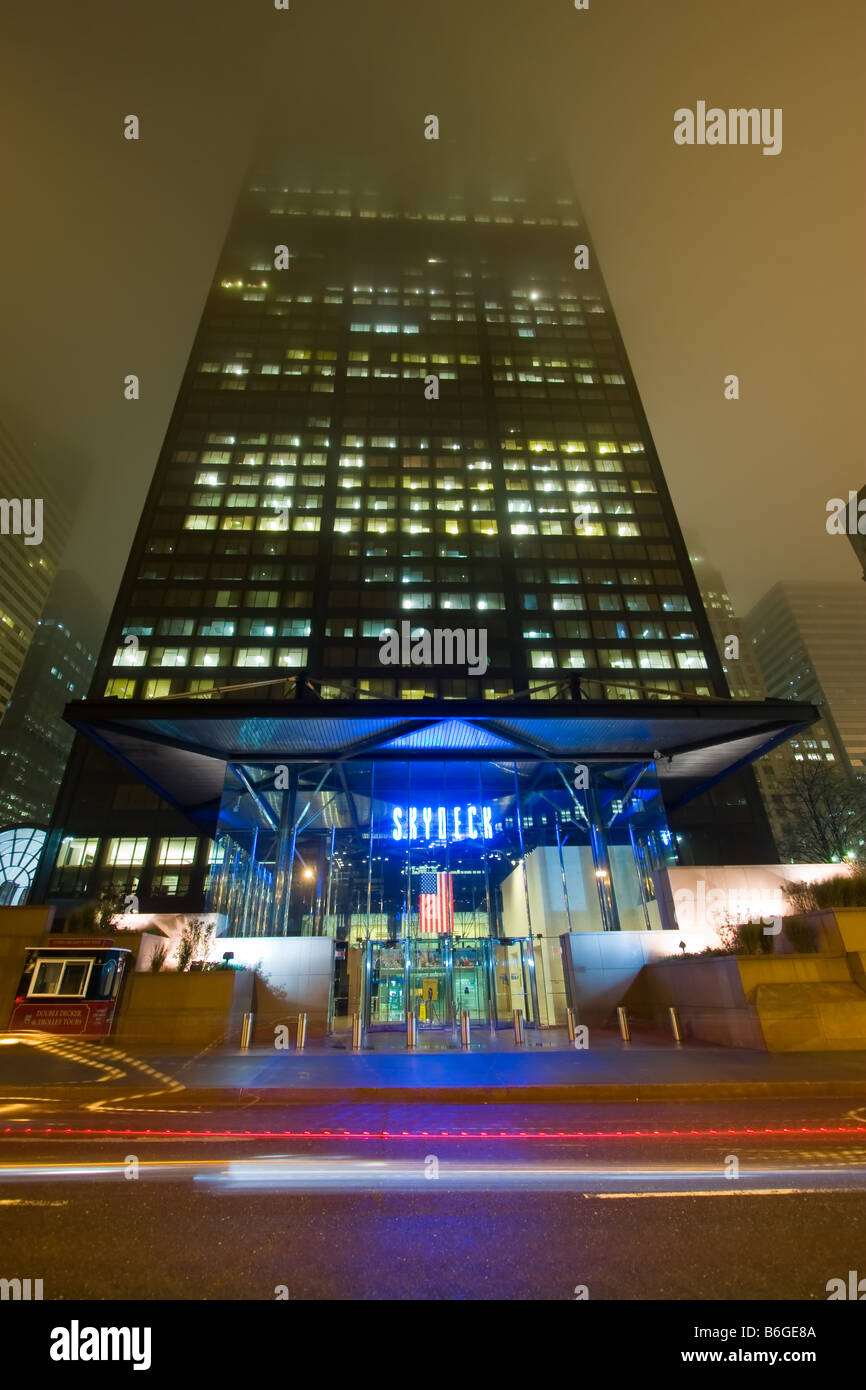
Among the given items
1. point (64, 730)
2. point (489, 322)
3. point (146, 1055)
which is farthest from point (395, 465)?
point (64, 730)

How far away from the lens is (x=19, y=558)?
136 m

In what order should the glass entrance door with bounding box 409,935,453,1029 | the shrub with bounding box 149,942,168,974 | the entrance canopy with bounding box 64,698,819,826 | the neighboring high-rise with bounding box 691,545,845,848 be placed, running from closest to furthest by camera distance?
the shrub with bounding box 149,942,168,974
the glass entrance door with bounding box 409,935,453,1029
the entrance canopy with bounding box 64,698,819,826
the neighboring high-rise with bounding box 691,545,845,848

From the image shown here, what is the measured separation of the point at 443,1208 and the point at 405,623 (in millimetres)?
53445

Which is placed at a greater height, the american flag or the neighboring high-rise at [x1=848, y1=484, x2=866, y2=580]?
the neighboring high-rise at [x1=848, y1=484, x2=866, y2=580]

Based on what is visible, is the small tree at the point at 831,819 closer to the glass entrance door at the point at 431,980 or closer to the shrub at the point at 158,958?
the glass entrance door at the point at 431,980

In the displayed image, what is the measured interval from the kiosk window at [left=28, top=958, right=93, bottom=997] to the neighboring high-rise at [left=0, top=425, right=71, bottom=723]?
119 meters

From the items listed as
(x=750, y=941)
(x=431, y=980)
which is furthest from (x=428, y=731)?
(x=750, y=941)

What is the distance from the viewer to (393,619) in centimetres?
5684

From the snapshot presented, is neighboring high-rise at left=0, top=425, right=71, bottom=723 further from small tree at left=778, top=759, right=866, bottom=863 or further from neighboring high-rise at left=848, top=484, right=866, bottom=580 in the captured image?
neighboring high-rise at left=848, top=484, right=866, bottom=580

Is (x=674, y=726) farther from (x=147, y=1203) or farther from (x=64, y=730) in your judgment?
(x=64, y=730)

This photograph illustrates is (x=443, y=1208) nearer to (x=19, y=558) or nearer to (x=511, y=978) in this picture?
(x=511, y=978)

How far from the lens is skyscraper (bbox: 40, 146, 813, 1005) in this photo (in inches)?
863

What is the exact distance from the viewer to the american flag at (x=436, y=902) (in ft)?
66.9

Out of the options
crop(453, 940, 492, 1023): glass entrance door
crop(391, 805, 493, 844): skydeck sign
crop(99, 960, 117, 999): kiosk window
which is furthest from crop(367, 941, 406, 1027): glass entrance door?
crop(99, 960, 117, 999): kiosk window
